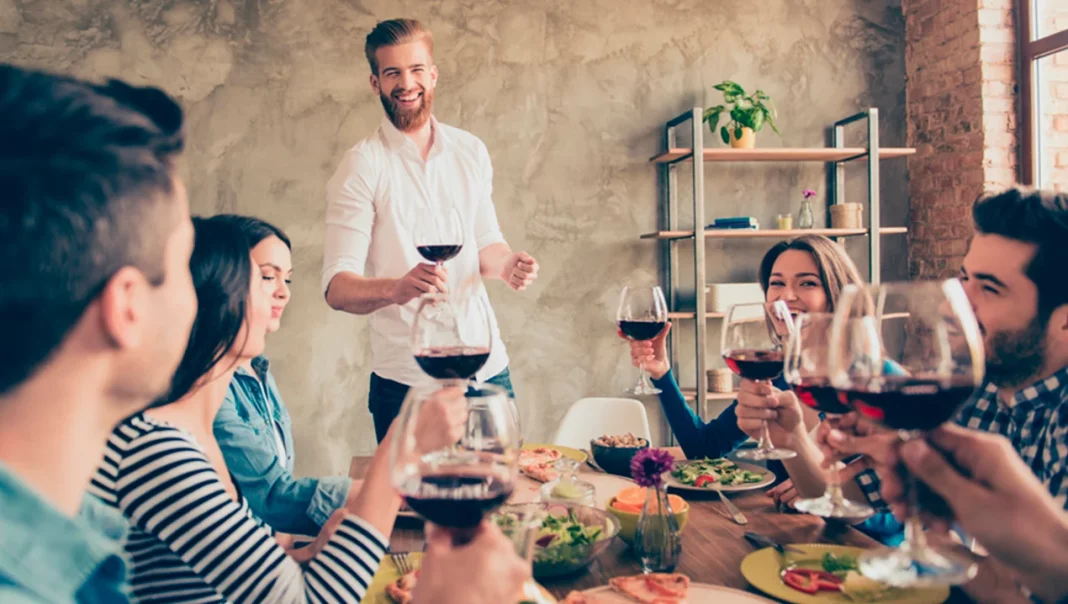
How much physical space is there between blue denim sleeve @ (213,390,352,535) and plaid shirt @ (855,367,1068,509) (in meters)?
1.28

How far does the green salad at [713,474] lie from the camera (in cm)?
169

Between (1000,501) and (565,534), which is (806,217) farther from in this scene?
(1000,501)

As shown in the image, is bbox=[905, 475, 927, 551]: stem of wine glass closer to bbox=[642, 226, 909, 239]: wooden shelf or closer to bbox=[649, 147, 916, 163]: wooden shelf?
bbox=[642, 226, 909, 239]: wooden shelf

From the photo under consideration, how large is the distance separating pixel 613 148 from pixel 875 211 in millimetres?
1368

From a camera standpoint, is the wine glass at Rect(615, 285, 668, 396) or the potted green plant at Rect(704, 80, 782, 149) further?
the potted green plant at Rect(704, 80, 782, 149)

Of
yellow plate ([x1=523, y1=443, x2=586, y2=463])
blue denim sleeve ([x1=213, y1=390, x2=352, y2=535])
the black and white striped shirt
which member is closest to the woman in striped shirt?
the black and white striped shirt

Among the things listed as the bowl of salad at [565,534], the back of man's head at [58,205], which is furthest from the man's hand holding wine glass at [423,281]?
the back of man's head at [58,205]

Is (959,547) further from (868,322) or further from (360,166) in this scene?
(360,166)

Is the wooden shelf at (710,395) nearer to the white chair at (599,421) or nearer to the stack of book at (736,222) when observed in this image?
the stack of book at (736,222)

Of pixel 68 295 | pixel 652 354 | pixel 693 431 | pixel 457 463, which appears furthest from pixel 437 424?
pixel 693 431

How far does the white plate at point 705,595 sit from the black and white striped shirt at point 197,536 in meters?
0.31

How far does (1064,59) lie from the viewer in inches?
143

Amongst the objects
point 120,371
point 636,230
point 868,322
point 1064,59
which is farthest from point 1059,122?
point 120,371

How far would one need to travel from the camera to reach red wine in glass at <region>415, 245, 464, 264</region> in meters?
1.82
